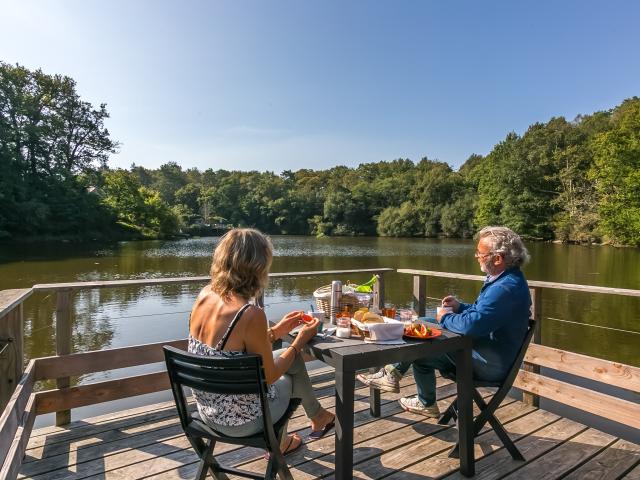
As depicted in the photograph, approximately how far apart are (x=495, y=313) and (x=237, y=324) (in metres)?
1.18

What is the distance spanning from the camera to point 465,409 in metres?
1.92

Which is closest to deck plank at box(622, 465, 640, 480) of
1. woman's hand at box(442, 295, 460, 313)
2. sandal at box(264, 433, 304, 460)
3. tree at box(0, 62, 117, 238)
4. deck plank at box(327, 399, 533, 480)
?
deck plank at box(327, 399, 533, 480)

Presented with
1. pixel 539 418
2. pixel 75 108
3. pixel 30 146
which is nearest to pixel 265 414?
pixel 539 418

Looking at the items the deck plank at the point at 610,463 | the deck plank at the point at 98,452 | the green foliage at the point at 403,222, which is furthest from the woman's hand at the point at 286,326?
the green foliage at the point at 403,222

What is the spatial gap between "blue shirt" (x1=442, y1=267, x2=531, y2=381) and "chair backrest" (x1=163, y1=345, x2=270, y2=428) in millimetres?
1014

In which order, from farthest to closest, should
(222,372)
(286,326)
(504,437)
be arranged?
(504,437) → (286,326) → (222,372)

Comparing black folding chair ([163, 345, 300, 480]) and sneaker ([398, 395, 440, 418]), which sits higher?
black folding chair ([163, 345, 300, 480])

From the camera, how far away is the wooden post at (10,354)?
6.09ft

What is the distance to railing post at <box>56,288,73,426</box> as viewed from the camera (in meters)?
2.34

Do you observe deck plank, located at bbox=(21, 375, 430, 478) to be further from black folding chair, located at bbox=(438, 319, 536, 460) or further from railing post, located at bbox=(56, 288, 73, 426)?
black folding chair, located at bbox=(438, 319, 536, 460)

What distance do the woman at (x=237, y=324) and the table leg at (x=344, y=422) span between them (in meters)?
0.22

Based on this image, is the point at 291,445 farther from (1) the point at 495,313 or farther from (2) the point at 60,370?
(2) the point at 60,370

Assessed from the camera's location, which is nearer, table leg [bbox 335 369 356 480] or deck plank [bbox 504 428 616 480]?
table leg [bbox 335 369 356 480]

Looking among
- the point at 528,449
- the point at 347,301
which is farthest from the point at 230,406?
the point at 528,449
